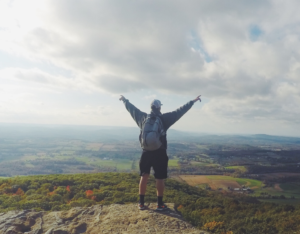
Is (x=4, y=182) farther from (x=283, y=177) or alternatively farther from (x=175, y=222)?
(x=283, y=177)

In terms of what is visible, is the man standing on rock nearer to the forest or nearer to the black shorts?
the black shorts

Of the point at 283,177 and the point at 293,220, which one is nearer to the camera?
the point at 293,220

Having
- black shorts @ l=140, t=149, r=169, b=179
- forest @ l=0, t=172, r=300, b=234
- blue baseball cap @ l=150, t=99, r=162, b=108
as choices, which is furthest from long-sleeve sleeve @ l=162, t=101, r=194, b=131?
forest @ l=0, t=172, r=300, b=234

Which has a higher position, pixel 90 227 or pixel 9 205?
pixel 90 227

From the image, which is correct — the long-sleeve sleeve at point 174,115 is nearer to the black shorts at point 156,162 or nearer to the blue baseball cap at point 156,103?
the blue baseball cap at point 156,103

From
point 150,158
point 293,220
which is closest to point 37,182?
point 150,158

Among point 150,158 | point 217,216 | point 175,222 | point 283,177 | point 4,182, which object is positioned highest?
point 150,158

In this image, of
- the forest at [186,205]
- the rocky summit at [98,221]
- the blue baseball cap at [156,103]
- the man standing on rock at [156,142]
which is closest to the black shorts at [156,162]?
the man standing on rock at [156,142]
